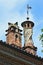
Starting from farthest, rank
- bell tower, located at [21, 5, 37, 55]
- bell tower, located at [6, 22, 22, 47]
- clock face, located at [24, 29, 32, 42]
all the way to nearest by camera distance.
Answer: clock face, located at [24, 29, 32, 42], bell tower, located at [21, 5, 37, 55], bell tower, located at [6, 22, 22, 47]

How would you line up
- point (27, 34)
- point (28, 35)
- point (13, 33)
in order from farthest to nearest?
point (27, 34), point (28, 35), point (13, 33)

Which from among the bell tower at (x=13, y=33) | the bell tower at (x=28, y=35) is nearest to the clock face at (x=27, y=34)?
the bell tower at (x=28, y=35)

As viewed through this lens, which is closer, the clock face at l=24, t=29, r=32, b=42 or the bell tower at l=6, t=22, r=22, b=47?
the bell tower at l=6, t=22, r=22, b=47

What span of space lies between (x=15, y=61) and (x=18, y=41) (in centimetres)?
1129

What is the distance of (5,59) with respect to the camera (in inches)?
1242

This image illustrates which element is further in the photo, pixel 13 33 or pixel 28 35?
pixel 28 35

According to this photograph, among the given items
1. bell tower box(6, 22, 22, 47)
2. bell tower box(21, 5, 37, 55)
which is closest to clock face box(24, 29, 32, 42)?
bell tower box(21, 5, 37, 55)

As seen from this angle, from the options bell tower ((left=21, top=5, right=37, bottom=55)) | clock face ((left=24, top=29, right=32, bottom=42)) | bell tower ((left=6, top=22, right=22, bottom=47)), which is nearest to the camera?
bell tower ((left=6, top=22, right=22, bottom=47))

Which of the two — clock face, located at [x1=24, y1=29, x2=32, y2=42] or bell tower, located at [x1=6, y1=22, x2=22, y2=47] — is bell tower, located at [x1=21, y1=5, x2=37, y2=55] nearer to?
clock face, located at [x1=24, y1=29, x2=32, y2=42]

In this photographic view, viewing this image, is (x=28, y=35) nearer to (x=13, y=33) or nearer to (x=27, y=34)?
(x=27, y=34)

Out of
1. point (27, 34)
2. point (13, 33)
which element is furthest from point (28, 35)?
point (13, 33)

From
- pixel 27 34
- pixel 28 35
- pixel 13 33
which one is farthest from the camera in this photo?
pixel 27 34

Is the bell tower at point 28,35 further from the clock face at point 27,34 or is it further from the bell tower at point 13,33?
the bell tower at point 13,33

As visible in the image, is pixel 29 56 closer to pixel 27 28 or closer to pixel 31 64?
pixel 31 64
